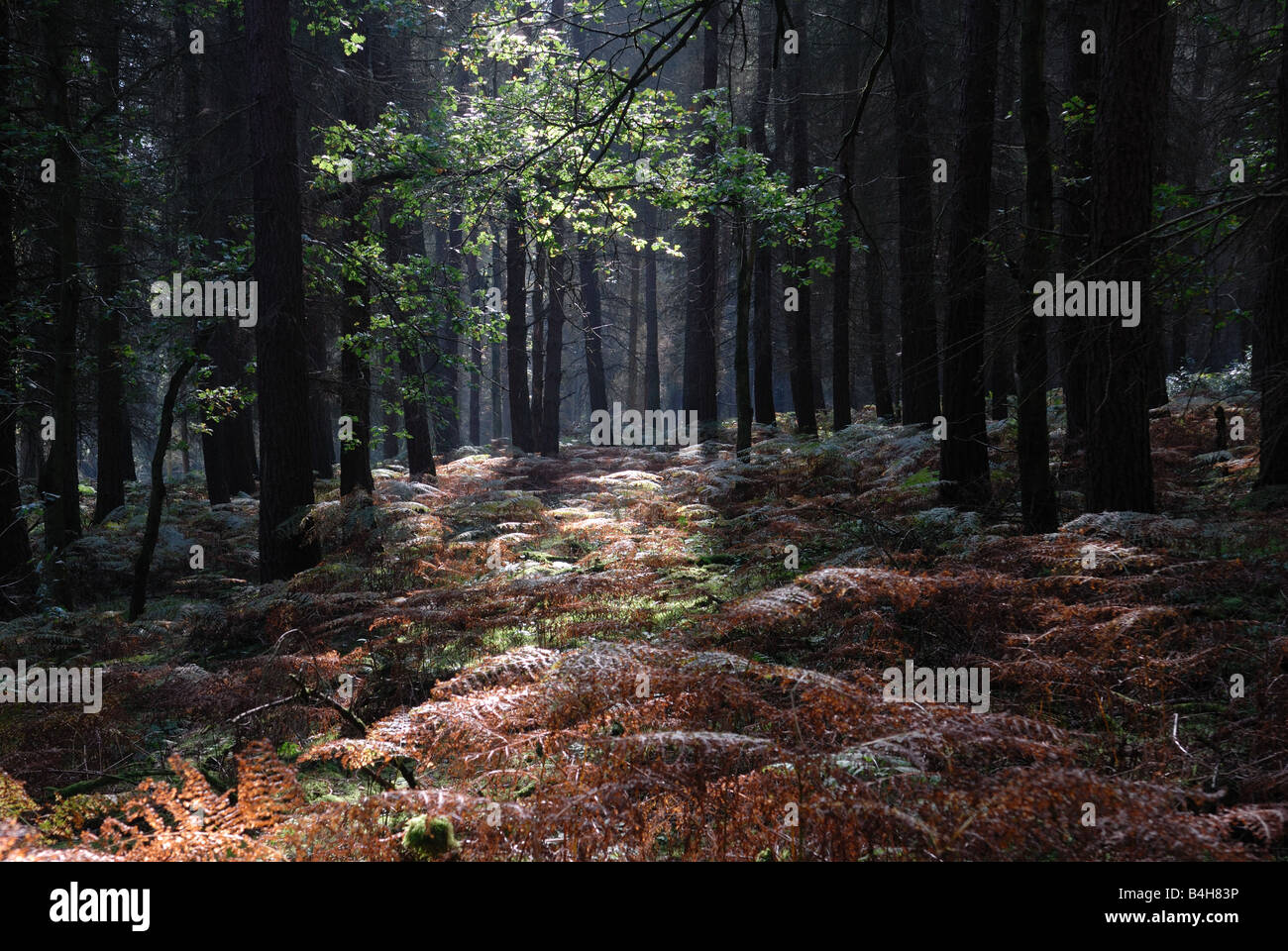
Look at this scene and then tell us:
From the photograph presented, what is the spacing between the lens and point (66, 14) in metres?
9.39

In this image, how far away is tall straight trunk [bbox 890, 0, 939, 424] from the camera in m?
10.9

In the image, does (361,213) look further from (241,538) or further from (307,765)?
(307,765)

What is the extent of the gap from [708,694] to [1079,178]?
7240 millimetres

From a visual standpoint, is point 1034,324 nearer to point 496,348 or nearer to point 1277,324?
point 1277,324

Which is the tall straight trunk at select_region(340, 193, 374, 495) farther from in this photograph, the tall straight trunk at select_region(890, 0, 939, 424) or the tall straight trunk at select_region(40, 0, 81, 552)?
the tall straight trunk at select_region(890, 0, 939, 424)

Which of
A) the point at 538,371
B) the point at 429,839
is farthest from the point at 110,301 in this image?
the point at 538,371

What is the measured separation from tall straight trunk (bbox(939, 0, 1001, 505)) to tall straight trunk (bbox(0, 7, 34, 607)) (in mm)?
10685

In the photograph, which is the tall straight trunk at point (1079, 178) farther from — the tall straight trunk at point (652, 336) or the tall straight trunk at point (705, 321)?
the tall straight trunk at point (652, 336)

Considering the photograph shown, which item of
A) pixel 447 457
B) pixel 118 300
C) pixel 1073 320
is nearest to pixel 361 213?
pixel 118 300

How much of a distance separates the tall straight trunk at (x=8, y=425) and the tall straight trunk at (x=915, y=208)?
463 inches

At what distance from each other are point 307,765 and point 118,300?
823 cm

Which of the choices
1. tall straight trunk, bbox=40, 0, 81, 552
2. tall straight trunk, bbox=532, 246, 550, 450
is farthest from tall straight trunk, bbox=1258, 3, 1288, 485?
tall straight trunk, bbox=532, 246, 550, 450

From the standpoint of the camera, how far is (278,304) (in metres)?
9.20
